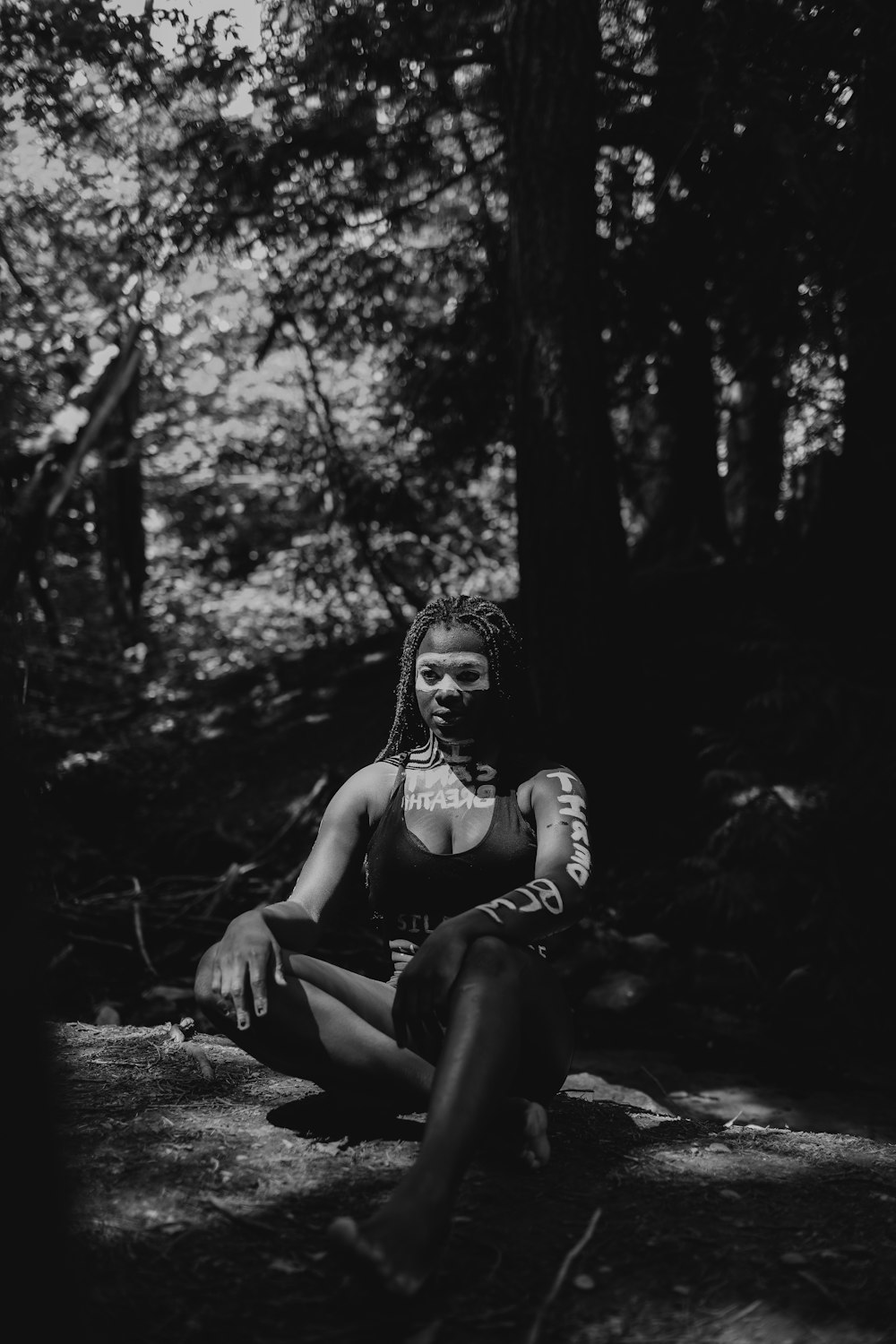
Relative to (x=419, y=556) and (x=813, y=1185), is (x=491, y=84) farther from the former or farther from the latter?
(x=813, y=1185)

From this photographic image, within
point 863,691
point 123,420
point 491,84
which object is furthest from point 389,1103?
point 123,420

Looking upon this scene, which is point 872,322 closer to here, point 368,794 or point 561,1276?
point 368,794

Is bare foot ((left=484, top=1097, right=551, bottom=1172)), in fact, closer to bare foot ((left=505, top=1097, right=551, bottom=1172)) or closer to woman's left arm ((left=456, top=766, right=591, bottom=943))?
bare foot ((left=505, top=1097, right=551, bottom=1172))

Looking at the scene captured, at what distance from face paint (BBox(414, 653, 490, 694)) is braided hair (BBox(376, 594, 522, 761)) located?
5 cm

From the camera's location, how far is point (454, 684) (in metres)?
3.02

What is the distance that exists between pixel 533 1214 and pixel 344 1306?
0.57 meters

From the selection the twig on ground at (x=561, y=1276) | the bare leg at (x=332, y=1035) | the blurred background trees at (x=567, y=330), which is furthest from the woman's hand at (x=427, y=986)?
the blurred background trees at (x=567, y=330)

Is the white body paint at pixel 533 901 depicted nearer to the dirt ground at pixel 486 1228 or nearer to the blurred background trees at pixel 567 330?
the dirt ground at pixel 486 1228

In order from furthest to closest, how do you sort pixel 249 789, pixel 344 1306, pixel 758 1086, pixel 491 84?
pixel 249 789 → pixel 491 84 → pixel 758 1086 → pixel 344 1306

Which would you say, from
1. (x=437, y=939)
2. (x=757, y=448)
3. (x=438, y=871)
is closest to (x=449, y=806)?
(x=438, y=871)

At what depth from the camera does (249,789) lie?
7980 mm

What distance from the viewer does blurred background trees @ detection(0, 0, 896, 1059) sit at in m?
5.86

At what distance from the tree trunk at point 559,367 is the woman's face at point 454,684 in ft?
10.2

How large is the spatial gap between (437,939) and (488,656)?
0.89 m
